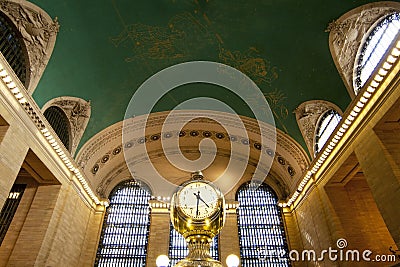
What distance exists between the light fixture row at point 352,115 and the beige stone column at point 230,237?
2.72 m

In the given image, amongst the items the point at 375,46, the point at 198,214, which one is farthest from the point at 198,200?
the point at 375,46

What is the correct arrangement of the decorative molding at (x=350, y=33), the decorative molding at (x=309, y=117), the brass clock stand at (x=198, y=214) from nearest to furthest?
1. the brass clock stand at (x=198, y=214)
2. the decorative molding at (x=350, y=33)
3. the decorative molding at (x=309, y=117)

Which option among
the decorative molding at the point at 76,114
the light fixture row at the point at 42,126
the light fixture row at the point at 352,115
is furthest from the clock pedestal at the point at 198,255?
the decorative molding at the point at 76,114

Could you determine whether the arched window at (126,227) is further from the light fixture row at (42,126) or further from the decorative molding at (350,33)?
the decorative molding at (350,33)

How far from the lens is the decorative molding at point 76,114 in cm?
898

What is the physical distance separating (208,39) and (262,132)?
183 inches

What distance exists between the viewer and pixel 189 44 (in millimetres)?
8562

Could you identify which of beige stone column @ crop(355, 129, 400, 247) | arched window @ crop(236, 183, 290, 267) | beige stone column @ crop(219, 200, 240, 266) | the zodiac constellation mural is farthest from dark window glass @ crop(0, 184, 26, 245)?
beige stone column @ crop(355, 129, 400, 247)

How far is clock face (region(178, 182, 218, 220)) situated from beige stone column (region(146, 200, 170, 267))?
9.94 m

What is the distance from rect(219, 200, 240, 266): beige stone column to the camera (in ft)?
35.3

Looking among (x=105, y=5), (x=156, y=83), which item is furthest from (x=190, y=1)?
(x=156, y=83)

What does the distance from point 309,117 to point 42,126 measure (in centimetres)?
820

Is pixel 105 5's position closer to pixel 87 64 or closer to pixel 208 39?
pixel 87 64

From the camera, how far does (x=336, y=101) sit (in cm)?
848
